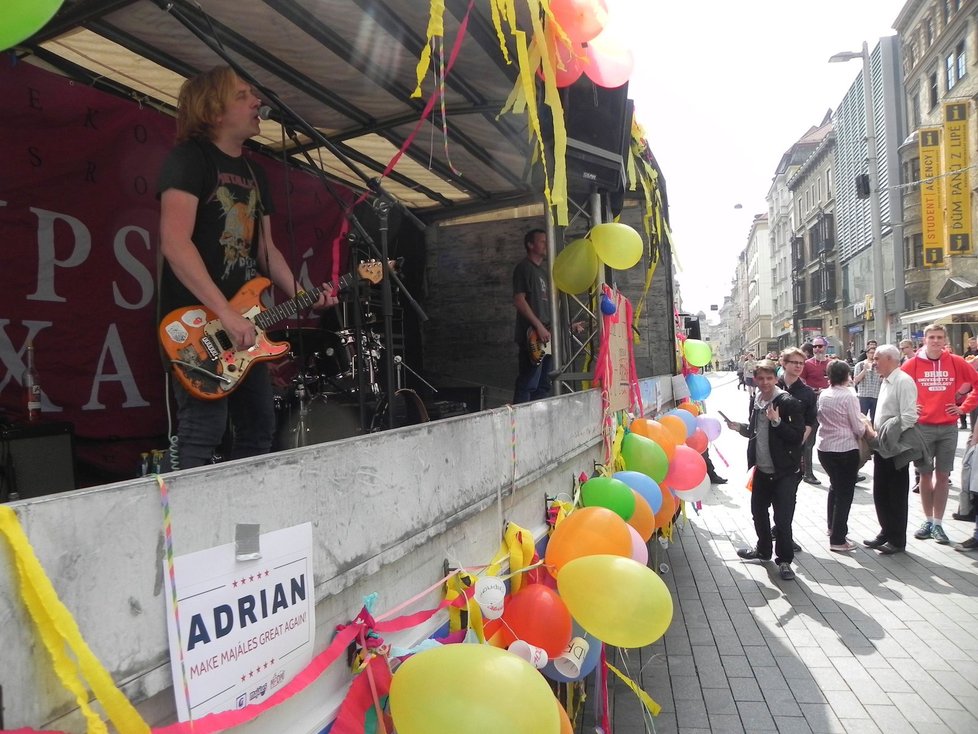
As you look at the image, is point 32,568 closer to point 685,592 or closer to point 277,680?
point 277,680

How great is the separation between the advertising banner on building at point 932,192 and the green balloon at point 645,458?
73.3 ft

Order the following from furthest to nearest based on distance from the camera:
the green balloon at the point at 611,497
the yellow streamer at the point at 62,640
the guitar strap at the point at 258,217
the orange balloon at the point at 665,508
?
the orange balloon at the point at 665,508 < the green balloon at the point at 611,497 < the guitar strap at the point at 258,217 < the yellow streamer at the point at 62,640

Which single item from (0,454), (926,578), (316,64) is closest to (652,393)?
(926,578)

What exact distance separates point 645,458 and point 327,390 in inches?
115

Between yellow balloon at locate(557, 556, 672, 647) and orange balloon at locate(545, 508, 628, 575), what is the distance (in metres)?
0.33

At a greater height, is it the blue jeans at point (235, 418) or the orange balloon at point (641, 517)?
the blue jeans at point (235, 418)

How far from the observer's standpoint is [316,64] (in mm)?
4422

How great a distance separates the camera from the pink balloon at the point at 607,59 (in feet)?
12.8

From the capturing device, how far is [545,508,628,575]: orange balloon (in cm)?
240

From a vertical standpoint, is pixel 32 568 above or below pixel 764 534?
above

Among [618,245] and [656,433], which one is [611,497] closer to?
[656,433]

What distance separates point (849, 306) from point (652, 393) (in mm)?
39772

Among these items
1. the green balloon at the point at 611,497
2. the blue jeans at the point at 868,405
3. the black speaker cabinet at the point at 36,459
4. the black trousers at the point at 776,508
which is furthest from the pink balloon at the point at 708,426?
the black speaker cabinet at the point at 36,459

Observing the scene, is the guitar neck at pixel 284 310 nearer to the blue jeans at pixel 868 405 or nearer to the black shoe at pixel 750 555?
the black shoe at pixel 750 555
